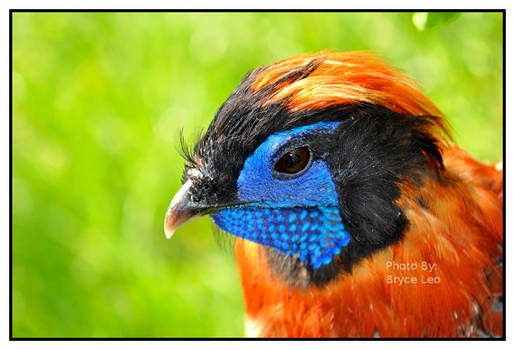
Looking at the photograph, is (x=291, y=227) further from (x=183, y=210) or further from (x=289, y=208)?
(x=183, y=210)

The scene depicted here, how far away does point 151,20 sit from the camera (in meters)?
2.76

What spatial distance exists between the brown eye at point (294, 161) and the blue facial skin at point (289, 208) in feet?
0.05

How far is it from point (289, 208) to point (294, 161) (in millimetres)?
145

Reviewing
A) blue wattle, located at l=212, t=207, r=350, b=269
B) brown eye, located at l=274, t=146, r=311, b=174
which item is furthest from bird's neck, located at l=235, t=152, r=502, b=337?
brown eye, located at l=274, t=146, r=311, b=174

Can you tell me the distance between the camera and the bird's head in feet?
5.00

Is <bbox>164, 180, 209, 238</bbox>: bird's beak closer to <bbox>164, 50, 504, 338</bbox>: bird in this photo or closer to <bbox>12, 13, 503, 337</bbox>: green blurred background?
<bbox>164, 50, 504, 338</bbox>: bird

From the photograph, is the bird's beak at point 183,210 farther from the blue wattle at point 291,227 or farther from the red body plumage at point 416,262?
the red body plumage at point 416,262

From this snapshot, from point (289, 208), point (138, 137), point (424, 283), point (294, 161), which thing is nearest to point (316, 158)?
point (294, 161)

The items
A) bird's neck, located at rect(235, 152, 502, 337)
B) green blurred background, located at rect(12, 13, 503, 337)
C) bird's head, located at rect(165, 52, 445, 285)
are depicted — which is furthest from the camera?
green blurred background, located at rect(12, 13, 503, 337)

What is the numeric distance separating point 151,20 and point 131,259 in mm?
1253

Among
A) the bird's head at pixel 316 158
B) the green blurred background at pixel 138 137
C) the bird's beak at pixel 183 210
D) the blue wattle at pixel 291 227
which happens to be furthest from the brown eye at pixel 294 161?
the green blurred background at pixel 138 137

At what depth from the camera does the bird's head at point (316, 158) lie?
5.00ft

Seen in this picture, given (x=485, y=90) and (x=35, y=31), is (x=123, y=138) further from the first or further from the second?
(x=485, y=90)

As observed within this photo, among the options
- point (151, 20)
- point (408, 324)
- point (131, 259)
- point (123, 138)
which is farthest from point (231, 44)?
point (408, 324)
